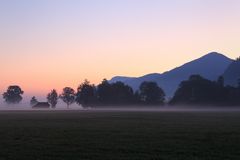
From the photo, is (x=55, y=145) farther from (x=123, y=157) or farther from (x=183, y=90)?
(x=183, y=90)

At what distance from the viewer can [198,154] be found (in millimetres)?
21750

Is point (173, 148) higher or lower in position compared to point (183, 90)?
lower

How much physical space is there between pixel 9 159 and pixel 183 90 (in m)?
172

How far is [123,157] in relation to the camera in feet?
68.7

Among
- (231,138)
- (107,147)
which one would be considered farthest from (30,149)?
(231,138)

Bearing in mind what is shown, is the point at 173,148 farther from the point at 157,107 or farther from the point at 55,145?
the point at 157,107

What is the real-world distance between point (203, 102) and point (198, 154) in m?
160

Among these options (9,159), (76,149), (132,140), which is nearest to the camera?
(9,159)

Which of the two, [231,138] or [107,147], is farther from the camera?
[231,138]

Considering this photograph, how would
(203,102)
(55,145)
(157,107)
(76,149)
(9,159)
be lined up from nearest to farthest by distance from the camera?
(9,159), (76,149), (55,145), (203,102), (157,107)

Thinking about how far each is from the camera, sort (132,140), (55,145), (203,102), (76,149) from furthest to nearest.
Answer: (203,102) → (132,140) → (55,145) → (76,149)

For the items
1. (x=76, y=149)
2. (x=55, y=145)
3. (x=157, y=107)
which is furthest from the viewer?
(x=157, y=107)

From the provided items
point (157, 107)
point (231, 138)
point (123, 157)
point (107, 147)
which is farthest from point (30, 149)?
point (157, 107)

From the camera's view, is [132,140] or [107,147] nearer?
[107,147]
